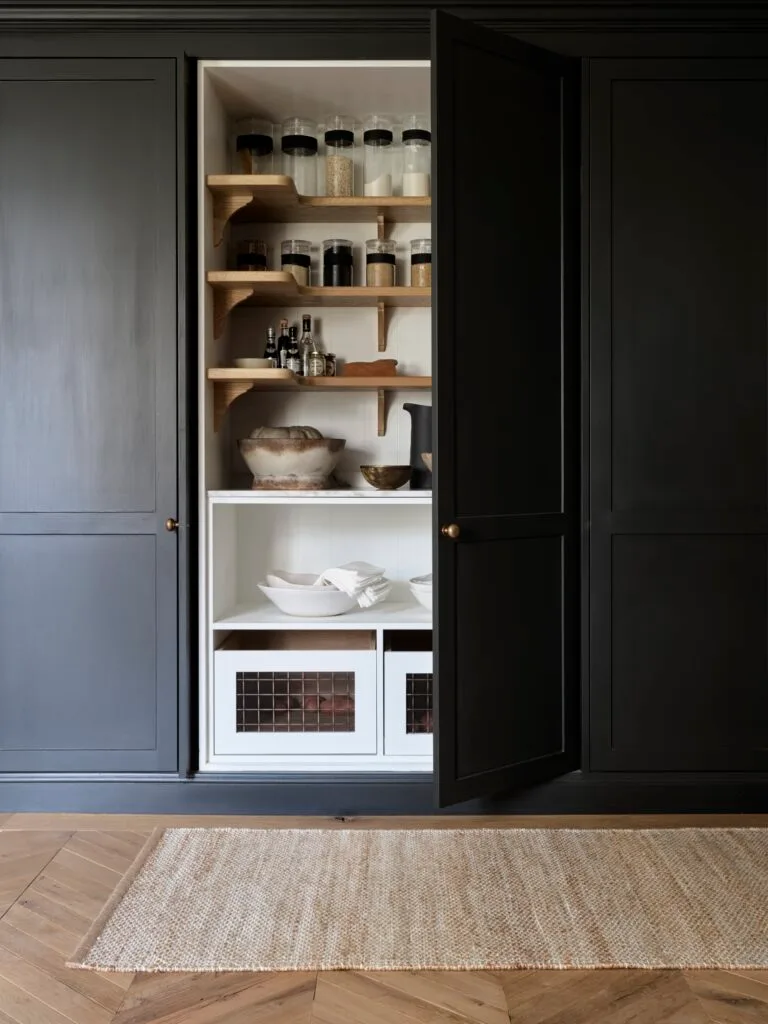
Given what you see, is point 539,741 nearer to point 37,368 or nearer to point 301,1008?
point 301,1008

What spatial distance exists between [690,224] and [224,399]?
1.53 meters

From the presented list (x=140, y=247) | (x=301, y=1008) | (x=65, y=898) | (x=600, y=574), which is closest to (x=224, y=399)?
(x=140, y=247)

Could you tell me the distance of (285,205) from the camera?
9.74 ft

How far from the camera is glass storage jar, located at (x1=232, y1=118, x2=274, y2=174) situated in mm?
2992

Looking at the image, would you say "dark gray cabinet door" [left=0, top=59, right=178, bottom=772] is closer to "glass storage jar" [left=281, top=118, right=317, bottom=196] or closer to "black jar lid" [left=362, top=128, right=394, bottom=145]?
"glass storage jar" [left=281, top=118, right=317, bottom=196]

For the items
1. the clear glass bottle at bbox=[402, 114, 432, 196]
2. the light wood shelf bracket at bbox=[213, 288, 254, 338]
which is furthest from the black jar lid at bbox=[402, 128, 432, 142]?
the light wood shelf bracket at bbox=[213, 288, 254, 338]

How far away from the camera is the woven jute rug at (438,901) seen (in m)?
1.92

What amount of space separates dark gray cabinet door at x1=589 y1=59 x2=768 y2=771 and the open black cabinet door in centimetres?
11

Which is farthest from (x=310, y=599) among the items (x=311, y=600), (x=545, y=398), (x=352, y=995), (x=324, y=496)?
(x=352, y=995)

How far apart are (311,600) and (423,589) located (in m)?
0.37

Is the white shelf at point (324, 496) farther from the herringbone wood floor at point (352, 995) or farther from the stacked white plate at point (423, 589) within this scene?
the herringbone wood floor at point (352, 995)

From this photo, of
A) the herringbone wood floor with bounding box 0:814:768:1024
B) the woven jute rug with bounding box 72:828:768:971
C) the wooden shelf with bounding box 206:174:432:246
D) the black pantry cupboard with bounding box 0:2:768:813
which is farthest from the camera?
the wooden shelf with bounding box 206:174:432:246

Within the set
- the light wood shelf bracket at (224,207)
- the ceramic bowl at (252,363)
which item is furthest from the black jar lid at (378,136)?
the ceramic bowl at (252,363)

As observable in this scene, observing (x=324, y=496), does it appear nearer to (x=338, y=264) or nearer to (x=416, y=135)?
(x=338, y=264)
